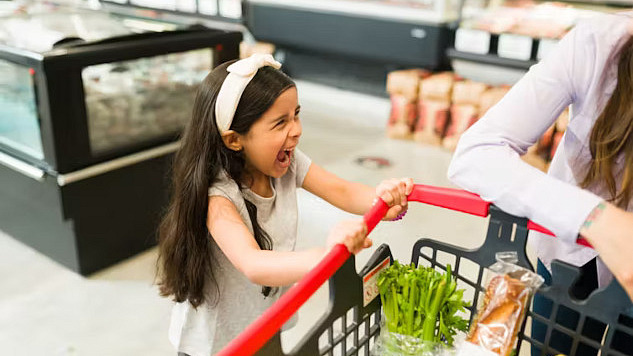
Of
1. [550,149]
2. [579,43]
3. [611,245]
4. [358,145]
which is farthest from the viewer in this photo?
[358,145]

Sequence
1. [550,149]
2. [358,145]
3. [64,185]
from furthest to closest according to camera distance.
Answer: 1. [358,145]
2. [550,149]
3. [64,185]

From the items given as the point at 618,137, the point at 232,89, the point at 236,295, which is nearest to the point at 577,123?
the point at 618,137

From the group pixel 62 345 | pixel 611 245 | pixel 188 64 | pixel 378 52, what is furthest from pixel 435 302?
pixel 378 52

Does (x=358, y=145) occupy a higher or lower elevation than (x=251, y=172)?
lower

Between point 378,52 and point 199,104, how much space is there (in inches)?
149

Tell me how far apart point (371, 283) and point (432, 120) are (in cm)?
366

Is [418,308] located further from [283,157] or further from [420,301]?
[283,157]

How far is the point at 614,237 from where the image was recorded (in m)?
0.87

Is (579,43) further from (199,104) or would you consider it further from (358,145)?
(358,145)

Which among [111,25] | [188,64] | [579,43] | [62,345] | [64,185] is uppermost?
[579,43]

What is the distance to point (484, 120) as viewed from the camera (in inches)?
41.0

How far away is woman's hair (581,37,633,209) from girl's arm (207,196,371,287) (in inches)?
18.0

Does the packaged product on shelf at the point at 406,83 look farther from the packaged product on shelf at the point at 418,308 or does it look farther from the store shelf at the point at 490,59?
the packaged product on shelf at the point at 418,308

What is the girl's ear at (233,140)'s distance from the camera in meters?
1.26
